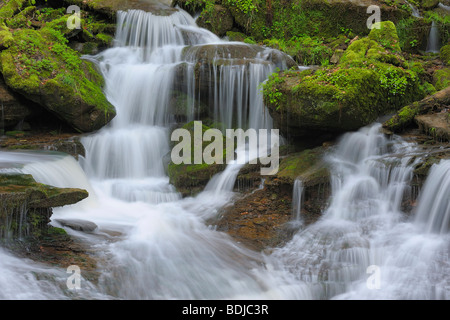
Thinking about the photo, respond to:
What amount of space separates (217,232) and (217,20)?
8939mm

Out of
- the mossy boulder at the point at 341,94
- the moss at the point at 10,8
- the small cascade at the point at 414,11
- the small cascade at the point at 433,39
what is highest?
the small cascade at the point at 414,11

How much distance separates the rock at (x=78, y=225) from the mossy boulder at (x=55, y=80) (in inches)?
142

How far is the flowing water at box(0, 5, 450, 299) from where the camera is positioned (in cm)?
516

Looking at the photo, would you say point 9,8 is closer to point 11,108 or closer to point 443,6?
point 11,108

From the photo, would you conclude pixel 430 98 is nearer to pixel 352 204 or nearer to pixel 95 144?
pixel 352 204

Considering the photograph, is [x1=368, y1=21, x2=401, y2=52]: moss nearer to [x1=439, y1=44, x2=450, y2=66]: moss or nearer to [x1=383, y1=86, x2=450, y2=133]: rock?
[x1=439, y1=44, x2=450, y2=66]: moss

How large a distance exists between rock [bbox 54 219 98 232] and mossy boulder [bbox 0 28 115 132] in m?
3.61

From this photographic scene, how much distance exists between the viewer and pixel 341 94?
7590 millimetres

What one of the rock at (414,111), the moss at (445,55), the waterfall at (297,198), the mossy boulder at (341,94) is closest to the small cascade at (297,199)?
the waterfall at (297,198)

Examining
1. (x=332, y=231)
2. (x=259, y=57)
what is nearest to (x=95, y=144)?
(x=259, y=57)

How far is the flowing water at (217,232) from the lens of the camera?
516 centimetres

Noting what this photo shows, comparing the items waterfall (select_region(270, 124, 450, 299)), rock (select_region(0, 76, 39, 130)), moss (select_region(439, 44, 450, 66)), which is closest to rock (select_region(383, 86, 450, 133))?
waterfall (select_region(270, 124, 450, 299))

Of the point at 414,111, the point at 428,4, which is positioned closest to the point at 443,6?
the point at 428,4

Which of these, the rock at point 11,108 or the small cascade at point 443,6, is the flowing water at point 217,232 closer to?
the rock at point 11,108
